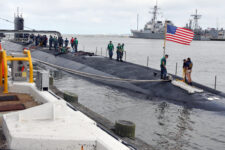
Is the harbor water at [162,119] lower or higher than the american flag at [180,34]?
lower

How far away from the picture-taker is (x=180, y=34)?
59.7 ft

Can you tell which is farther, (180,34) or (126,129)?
(180,34)

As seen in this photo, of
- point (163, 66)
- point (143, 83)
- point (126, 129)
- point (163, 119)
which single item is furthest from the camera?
point (143, 83)

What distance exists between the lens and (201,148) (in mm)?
11078

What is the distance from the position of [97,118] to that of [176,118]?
527 centimetres

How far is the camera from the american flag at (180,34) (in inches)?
709

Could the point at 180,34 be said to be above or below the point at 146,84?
above

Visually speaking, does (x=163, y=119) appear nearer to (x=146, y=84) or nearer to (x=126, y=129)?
(x=126, y=129)

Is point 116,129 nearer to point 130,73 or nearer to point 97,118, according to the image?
point 97,118

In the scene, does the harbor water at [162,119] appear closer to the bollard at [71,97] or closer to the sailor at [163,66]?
the bollard at [71,97]

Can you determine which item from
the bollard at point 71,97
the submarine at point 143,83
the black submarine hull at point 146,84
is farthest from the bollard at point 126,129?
the black submarine hull at point 146,84

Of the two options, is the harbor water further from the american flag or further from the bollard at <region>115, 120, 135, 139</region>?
the american flag

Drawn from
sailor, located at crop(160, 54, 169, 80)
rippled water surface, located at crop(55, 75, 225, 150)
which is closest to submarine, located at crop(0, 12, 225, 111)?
sailor, located at crop(160, 54, 169, 80)

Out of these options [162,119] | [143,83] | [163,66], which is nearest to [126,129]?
[162,119]
